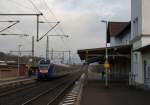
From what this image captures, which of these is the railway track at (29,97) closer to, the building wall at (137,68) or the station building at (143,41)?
the building wall at (137,68)

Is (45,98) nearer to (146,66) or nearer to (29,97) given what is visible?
(29,97)

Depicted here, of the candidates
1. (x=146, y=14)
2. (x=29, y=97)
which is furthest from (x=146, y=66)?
(x=29, y=97)

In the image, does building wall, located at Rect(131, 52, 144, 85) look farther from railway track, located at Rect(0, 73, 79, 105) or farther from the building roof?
the building roof

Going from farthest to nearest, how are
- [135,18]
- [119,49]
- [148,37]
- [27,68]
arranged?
[27,68]
[119,49]
[135,18]
[148,37]

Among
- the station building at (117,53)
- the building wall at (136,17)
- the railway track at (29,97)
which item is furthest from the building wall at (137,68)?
the railway track at (29,97)

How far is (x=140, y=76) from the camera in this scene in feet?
117

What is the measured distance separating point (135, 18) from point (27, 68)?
37.8 m

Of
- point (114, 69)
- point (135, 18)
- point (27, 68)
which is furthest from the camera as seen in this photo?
point (27, 68)

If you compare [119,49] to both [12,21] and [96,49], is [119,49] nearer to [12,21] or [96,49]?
[96,49]

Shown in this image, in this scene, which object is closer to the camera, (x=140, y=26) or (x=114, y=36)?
(x=140, y=26)

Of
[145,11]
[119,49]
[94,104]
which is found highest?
[145,11]

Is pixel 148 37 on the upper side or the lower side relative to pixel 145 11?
lower

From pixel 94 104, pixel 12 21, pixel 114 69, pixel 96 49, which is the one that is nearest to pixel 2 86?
pixel 12 21

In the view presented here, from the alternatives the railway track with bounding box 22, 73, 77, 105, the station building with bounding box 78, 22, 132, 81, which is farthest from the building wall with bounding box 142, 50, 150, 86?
the railway track with bounding box 22, 73, 77, 105
